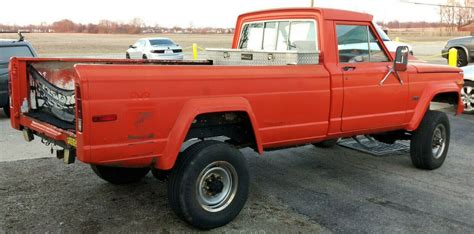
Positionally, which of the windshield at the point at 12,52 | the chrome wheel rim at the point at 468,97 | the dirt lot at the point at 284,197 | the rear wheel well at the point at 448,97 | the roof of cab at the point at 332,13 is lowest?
the dirt lot at the point at 284,197

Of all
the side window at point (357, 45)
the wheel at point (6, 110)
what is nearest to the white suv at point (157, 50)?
the wheel at point (6, 110)

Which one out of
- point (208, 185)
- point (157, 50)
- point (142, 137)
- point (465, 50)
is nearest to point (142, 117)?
point (142, 137)

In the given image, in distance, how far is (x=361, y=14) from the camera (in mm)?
5477

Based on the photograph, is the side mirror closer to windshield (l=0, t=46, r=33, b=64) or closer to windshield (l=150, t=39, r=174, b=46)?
windshield (l=0, t=46, r=33, b=64)

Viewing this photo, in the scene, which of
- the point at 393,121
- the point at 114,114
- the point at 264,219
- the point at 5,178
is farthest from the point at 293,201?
the point at 5,178

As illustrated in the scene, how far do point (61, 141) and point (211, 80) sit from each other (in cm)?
134

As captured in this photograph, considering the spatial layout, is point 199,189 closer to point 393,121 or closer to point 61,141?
point 61,141

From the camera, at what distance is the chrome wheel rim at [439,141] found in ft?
20.8

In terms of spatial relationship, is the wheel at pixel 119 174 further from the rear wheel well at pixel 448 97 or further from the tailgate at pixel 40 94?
the rear wheel well at pixel 448 97

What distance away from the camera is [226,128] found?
15.1ft

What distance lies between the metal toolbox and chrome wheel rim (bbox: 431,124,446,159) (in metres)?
2.44

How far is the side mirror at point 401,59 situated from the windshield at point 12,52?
7.02 m

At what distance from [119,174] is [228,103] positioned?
5.81ft

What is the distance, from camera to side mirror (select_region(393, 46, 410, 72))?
17.6 ft
